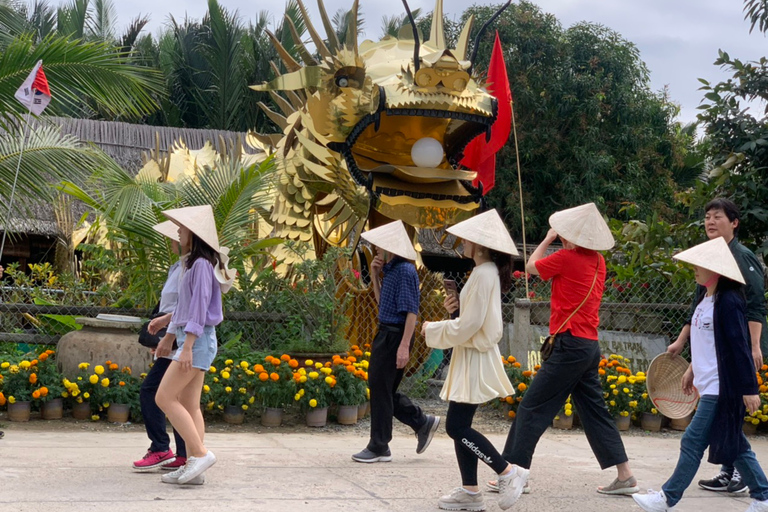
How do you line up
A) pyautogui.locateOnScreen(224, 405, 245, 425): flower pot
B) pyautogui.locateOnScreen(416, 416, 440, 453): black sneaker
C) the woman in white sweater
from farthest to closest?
1. pyautogui.locateOnScreen(224, 405, 245, 425): flower pot
2. pyautogui.locateOnScreen(416, 416, 440, 453): black sneaker
3. the woman in white sweater

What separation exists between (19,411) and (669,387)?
4.43m

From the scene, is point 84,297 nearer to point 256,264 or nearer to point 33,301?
point 33,301

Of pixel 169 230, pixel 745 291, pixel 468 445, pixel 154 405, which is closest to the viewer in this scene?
pixel 468 445

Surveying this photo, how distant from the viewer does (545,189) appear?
2122 centimetres

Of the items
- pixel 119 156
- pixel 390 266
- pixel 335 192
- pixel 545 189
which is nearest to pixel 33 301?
pixel 335 192

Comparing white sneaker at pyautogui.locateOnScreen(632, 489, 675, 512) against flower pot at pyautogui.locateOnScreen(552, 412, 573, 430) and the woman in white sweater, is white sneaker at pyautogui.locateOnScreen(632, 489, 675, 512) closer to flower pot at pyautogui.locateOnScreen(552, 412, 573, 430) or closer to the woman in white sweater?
the woman in white sweater

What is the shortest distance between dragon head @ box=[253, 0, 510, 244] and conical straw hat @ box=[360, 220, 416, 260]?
1.66m

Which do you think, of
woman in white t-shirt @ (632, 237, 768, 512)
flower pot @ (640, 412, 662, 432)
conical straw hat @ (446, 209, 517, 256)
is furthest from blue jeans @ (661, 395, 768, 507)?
flower pot @ (640, 412, 662, 432)

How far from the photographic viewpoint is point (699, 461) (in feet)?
14.2

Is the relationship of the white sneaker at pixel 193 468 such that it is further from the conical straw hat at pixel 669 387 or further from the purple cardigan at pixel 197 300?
A: the conical straw hat at pixel 669 387

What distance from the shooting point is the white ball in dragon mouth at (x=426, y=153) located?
7477 mm

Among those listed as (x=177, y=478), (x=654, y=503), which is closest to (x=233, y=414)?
(x=177, y=478)

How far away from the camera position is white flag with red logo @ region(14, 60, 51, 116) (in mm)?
6645

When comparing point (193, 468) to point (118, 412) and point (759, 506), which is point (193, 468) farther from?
point (759, 506)
